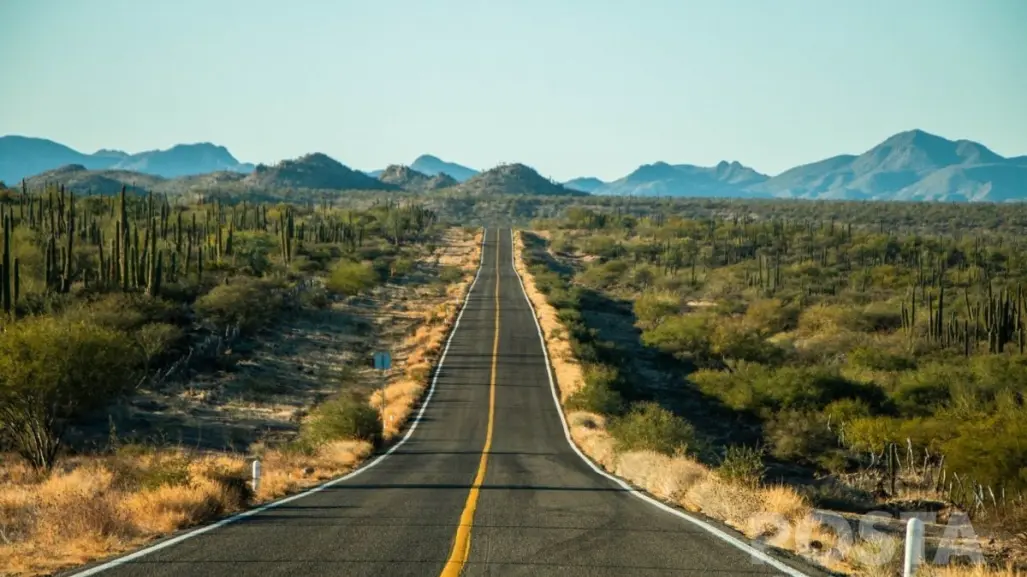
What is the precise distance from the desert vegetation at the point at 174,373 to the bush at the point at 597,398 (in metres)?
6.48

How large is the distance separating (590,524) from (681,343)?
41.6m

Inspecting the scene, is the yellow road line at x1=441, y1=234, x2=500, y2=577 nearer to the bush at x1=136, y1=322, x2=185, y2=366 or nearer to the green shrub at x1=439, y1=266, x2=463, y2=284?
the bush at x1=136, y1=322, x2=185, y2=366

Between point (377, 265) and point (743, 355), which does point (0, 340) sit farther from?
point (377, 265)

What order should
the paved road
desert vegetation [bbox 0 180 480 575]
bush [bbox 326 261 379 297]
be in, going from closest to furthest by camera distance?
the paved road < desert vegetation [bbox 0 180 480 575] < bush [bbox 326 261 379 297]

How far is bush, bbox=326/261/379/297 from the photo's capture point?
224 feet

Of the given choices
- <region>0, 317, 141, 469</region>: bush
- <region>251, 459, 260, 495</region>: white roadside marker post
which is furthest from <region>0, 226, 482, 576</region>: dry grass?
<region>0, 317, 141, 469</region>: bush

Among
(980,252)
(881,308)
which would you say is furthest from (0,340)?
(980,252)

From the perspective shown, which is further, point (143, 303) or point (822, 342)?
point (822, 342)

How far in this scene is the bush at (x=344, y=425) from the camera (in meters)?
24.3

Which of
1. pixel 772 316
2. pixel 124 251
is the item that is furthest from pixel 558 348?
pixel 124 251

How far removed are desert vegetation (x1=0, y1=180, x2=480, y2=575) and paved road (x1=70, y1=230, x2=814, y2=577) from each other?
1132 mm

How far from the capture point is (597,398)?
32.1 metres

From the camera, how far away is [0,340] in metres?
23.2

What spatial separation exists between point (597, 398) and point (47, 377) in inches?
717
